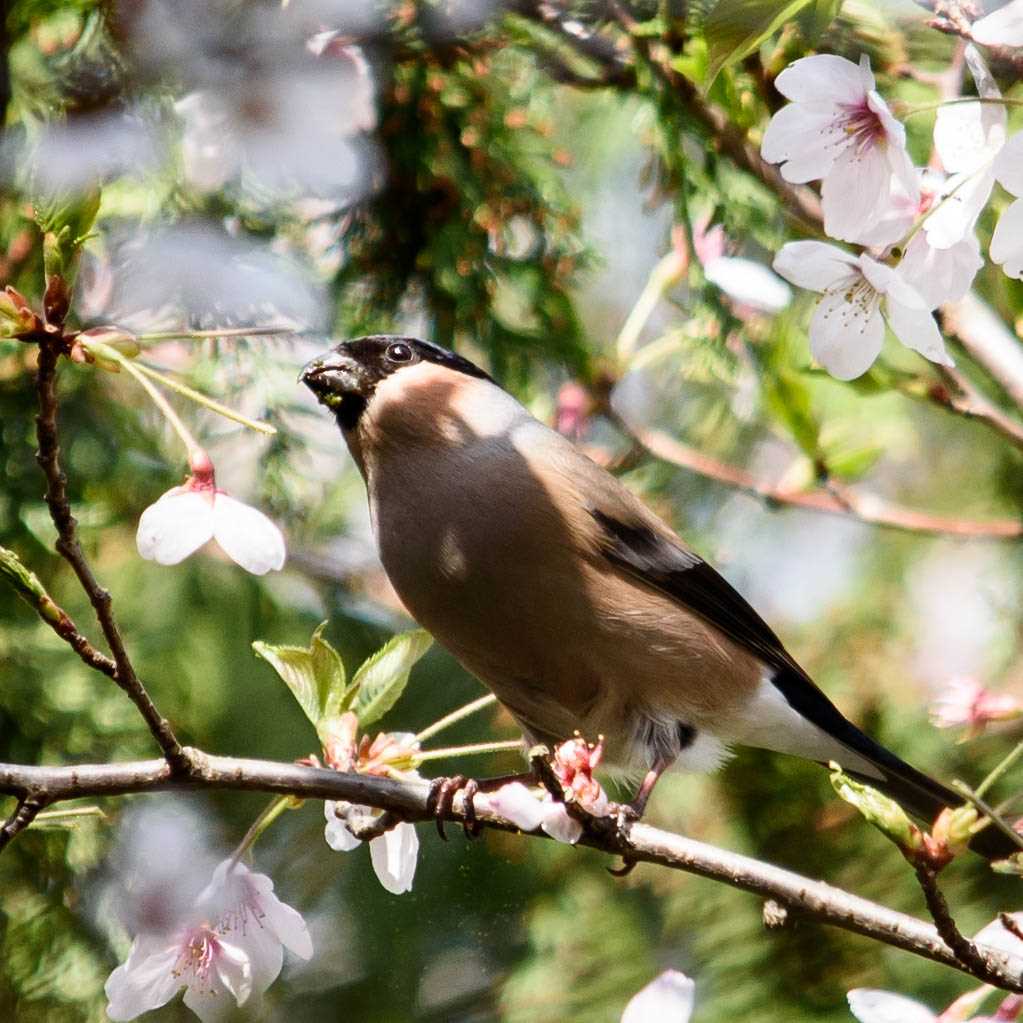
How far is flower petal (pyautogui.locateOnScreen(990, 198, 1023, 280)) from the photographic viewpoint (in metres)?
1.46

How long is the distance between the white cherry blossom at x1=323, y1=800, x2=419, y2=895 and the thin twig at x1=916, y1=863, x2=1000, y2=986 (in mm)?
768

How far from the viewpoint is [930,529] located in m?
2.94

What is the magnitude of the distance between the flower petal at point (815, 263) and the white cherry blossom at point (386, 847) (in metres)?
0.94

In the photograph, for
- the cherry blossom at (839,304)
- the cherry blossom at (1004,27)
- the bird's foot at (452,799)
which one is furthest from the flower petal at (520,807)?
the cherry blossom at (1004,27)

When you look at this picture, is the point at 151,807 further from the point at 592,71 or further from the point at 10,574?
the point at 592,71

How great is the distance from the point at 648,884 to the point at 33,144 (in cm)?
169

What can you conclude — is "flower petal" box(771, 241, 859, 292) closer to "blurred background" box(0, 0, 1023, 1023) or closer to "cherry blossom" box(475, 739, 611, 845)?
"blurred background" box(0, 0, 1023, 1023)

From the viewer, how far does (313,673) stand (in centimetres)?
192

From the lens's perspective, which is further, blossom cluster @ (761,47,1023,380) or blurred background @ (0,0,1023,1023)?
blurred background @ (0,0,1023,1023)

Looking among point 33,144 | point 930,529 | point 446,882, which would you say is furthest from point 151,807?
point 930,529

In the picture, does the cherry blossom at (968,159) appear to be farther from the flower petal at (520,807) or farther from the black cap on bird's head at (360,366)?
the black cap on bird's head at (360,366)

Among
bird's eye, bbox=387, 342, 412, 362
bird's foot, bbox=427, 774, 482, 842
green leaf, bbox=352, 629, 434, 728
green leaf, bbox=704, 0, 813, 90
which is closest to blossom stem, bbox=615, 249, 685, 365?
bird's eye, bbox=387, 342, 412, 362

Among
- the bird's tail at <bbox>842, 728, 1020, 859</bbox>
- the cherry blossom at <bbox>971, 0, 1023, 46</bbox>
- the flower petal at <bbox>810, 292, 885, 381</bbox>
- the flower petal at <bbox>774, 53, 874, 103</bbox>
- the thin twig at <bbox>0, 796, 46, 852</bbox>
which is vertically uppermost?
the cherry blossom at <bbox>971, 0, 1023, 46</bbox>

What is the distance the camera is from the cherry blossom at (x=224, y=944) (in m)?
1.91
